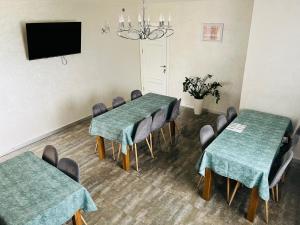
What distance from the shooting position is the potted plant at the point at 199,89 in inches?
212

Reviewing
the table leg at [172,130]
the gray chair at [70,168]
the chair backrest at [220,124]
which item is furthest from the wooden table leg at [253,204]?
the table leg at [172,130]

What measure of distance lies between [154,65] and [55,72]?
2.76 meters

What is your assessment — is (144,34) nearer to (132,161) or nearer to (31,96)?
(132,161)

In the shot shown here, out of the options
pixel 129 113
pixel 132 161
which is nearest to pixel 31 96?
pixel 129 113

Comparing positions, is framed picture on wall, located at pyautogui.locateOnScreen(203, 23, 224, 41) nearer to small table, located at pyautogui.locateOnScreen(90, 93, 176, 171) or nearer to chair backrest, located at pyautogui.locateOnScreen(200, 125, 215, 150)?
small table, located at pyautogui.locateOnScreen(90, 93, 176, 171)

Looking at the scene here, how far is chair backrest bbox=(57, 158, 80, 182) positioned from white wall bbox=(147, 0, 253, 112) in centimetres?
408

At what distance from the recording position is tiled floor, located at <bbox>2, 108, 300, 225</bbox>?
2768 millimetres

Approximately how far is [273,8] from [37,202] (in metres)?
3.92

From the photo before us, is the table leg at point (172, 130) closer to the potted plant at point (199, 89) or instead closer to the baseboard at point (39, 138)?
the potted plant at point (199, 89)

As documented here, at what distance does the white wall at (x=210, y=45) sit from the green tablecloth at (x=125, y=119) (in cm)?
170

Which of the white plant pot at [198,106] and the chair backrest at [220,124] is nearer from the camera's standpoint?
the chair backrest at [220,124]

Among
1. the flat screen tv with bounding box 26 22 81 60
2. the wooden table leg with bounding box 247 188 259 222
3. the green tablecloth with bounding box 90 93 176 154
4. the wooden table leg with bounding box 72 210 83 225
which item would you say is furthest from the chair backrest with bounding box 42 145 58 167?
the wooden table leg with bounding box 247 188 259 222

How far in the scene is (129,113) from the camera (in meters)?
3.86

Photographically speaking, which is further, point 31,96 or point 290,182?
point 31,96
